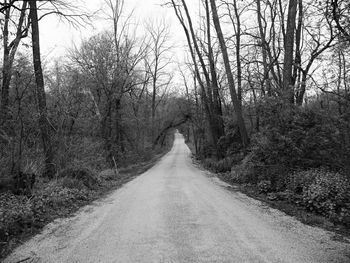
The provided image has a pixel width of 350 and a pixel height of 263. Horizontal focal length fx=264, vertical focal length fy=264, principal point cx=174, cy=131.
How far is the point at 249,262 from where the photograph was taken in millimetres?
3523

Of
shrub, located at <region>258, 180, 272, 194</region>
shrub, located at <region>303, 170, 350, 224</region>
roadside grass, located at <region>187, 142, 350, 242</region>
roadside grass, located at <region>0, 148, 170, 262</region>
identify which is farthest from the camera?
shrub, located at <region>258, 180, 272, 194</region>

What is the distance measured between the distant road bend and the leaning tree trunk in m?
3.27

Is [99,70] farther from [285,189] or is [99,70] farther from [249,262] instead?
[249,262]

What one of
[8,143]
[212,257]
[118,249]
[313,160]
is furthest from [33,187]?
[313,160]

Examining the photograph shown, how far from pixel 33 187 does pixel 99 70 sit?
45.0ft

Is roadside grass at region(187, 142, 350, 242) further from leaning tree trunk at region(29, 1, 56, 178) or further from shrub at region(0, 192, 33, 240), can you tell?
leaning tree trunk at region(29, 1, 56, 178)

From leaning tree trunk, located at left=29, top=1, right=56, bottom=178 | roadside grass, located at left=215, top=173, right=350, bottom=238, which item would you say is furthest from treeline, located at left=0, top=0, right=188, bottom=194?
roadside grass, located at left=215, top=173, right=350, bottom=238

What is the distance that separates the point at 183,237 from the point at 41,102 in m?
6.68

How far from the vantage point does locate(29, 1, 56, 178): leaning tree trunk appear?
27.9ft

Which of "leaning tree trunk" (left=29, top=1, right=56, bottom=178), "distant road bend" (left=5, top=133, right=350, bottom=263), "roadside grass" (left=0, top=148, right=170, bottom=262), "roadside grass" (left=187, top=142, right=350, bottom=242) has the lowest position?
"roadside grass" (left=187, top=142, right=350, bottom=242)

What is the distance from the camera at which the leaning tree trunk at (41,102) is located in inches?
334

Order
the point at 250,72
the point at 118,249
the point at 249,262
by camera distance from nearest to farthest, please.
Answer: the point at 249,262 < the point at 118,249 < the point at 250,72

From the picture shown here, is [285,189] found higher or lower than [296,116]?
lower

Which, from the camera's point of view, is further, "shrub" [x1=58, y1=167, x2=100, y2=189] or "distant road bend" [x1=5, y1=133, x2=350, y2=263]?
"shrub" [x1=58, y1=167, x2=100, y2=189]
